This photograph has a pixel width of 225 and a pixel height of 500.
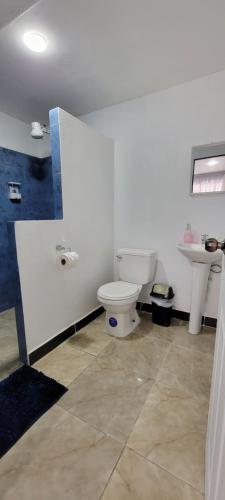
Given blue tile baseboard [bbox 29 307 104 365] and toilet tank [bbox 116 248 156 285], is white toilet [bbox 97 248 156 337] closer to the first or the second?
toilet tank [bbox 116 248 156 285]

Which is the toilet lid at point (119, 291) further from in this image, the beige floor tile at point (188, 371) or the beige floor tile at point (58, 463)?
the beige floor tile at point (58, 463)

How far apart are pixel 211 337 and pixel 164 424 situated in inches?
39.7

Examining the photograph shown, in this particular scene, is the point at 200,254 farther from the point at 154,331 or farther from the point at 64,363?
the point at 64,363

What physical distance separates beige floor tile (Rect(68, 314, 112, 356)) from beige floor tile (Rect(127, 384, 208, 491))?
598 mm

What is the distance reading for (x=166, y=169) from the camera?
6.91 ft

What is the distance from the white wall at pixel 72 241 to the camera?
5.24ft

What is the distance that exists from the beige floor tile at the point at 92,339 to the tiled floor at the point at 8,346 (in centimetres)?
45

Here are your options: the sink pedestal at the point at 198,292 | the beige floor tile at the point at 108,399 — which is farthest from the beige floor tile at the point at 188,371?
the sink pedestal at the point at 198,292

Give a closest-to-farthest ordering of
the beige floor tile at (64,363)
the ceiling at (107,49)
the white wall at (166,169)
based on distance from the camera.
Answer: the ceiling at (107,49) < the beige floor tile at (64,363) < the white wall at (166,169)

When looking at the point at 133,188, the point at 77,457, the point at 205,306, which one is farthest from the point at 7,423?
the point at 133,188

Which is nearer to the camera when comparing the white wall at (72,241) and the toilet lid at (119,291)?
the white wall at (72,241)

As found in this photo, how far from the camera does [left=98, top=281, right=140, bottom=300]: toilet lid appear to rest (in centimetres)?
181

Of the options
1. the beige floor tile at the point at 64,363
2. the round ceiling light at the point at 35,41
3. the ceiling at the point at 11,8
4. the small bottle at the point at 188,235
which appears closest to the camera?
the ceiling at the point at 11,8

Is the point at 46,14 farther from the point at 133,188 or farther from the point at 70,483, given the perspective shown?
the point at 70,483
